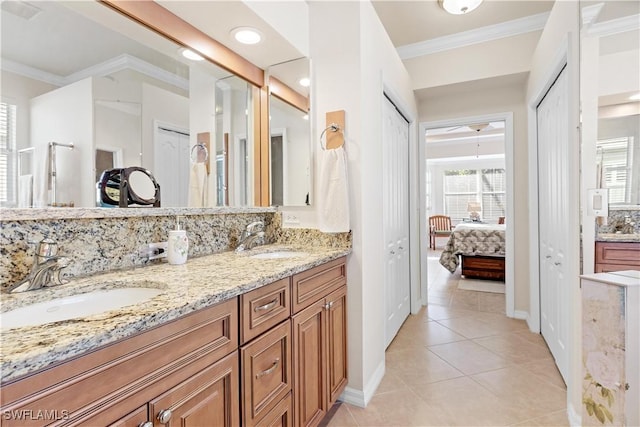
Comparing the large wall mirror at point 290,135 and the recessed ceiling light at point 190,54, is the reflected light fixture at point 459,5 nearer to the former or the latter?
the large wall mirror at point 290,135

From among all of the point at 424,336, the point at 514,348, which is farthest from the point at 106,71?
the point at 514,348

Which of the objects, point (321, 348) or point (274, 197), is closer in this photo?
point (321, 348)

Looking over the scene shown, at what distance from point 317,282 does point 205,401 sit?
0.74 metres

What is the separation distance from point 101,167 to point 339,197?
1130mm

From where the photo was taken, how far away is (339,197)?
5.90 ft

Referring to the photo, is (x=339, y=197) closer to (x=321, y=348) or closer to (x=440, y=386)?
(x=321, y=348)

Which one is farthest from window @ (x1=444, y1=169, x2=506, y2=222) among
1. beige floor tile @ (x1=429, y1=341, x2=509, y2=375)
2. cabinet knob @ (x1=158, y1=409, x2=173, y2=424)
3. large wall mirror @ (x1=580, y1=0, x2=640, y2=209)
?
cabinet knob @ (x1=158, y1=409, x2=173, y2=424)

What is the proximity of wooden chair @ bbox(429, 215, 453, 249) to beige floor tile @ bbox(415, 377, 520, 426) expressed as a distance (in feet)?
21.5

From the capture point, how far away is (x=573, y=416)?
165cm

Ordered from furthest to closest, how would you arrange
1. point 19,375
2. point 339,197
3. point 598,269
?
point 339,197 → point 598,269 → point 19,375

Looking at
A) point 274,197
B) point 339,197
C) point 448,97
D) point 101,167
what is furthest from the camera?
point 448,97

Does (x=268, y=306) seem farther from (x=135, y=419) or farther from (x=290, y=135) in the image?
(x=290, y=135)

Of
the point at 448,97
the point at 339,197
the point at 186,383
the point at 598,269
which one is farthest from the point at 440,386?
the point at 448,97

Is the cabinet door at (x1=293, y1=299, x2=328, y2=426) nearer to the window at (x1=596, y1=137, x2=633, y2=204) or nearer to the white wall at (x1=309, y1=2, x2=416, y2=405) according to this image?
the white wall at (x1=309, y1=2, x2=416, y2=405)
